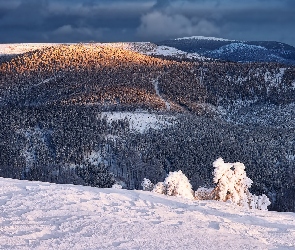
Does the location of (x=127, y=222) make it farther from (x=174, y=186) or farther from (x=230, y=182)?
(x=174, y=186)

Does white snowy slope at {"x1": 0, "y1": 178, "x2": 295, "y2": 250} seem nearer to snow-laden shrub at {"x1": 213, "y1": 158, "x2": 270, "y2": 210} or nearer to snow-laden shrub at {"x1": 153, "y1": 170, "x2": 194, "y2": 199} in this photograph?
snow-laden shrub at {"x1": 213, "y1": 158, "x2": 270, "y2": 210}

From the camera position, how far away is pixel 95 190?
61.4 feet

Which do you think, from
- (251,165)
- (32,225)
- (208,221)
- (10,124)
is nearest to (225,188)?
(208,221)

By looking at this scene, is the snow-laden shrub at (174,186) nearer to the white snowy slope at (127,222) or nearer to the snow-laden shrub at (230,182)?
the snow-laden shrub at (230,182)

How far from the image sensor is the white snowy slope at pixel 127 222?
39.9ft

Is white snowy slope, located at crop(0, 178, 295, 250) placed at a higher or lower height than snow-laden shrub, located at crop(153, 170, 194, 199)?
higher

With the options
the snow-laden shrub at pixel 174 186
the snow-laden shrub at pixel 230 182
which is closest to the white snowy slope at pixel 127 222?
the snow-laden shrub at pixel 230 182

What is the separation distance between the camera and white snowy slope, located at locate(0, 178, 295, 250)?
12.2 metres

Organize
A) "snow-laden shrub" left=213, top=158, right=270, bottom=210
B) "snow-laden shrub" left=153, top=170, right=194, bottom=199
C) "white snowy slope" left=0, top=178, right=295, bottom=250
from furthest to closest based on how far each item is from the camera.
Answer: "snow-laden shrub" left=153, top=170, right=194, bottom=199
"snow-laden shrub" left=213, top=158, right=270, bottom=210
"white snowy slope" left=0, top=178, right=295, bottom=250

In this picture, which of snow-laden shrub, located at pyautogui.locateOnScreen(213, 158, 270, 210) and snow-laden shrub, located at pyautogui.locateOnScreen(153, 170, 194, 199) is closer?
snow-laden shrub, located at pyautogui.locateOnScreen(213, 158, 270, 210)

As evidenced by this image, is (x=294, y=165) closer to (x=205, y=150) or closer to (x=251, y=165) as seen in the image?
(x=251, y=165)

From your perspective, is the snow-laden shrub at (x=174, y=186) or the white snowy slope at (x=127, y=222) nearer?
the white snowy slope at (x=127, y=222)

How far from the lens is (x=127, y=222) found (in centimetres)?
1391

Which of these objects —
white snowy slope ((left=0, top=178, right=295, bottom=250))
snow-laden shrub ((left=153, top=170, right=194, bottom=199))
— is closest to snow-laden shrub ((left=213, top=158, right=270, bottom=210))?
snow-laden shrub ((left=153, top=170, right=194, bottom=199))
